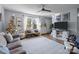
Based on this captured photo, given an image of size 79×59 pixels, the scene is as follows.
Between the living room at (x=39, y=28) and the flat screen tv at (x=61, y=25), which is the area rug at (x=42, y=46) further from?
the flat screen tv at (x=61, y=25)

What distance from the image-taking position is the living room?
2232 mm

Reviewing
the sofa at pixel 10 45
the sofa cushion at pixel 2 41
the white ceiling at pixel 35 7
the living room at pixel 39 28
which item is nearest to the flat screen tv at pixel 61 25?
the living room at pixel 39 28

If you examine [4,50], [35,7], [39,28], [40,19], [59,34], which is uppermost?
[35,7]

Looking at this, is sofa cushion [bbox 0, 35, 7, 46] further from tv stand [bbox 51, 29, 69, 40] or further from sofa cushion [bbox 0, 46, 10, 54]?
tv stand [bbox 51, 29, 69, 40]

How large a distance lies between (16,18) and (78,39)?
4.72 ft

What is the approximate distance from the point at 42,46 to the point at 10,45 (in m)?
0.71

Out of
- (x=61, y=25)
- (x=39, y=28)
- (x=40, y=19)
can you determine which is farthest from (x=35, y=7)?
(x=61, y=25)

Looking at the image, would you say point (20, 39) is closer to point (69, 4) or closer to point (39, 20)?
point (39, 20)

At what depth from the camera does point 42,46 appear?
2328 mm

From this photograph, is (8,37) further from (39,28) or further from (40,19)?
(40,19)

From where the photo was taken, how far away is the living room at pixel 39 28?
2.23m

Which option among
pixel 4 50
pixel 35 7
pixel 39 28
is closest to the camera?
pixel 4 50
